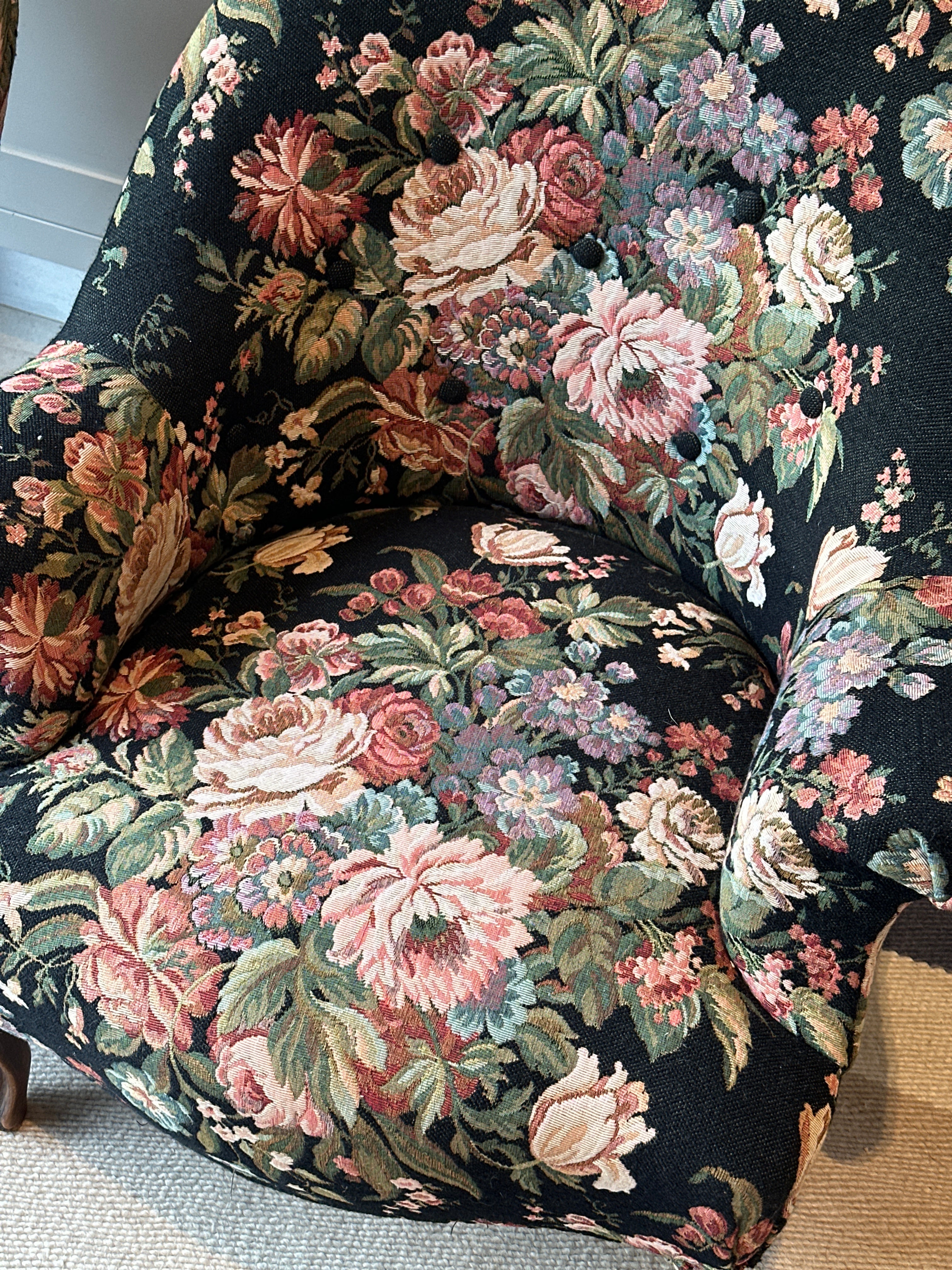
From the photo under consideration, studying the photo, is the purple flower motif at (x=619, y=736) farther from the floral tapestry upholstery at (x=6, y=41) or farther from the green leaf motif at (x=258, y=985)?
the floral tapestry upholstery at (x=6, y=41)

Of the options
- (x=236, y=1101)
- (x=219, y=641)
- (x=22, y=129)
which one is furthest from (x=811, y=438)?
(x=22, y=129)

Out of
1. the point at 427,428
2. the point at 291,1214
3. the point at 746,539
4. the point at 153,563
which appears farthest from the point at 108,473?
the point at 291,1214

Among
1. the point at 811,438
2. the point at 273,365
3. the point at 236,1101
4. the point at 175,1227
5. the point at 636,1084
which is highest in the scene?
the point at 811,438

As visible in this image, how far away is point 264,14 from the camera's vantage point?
33.4 inches

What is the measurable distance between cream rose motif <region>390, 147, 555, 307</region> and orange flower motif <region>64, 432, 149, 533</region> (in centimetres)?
29

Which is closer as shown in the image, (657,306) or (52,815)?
(52,815)

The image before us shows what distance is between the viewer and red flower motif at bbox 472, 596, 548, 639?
36.5 inches

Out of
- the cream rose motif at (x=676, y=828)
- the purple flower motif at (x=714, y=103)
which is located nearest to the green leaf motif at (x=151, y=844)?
the cream rose motif at (x=676, y=828)

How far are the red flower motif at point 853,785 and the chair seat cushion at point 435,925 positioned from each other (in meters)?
0.05

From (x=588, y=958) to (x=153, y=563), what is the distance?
460 millimetres

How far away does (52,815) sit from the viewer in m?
0.81

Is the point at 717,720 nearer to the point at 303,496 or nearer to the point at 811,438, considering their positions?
the point at 811,438

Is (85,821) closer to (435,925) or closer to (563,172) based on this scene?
(435,925)

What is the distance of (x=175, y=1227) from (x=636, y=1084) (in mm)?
599
